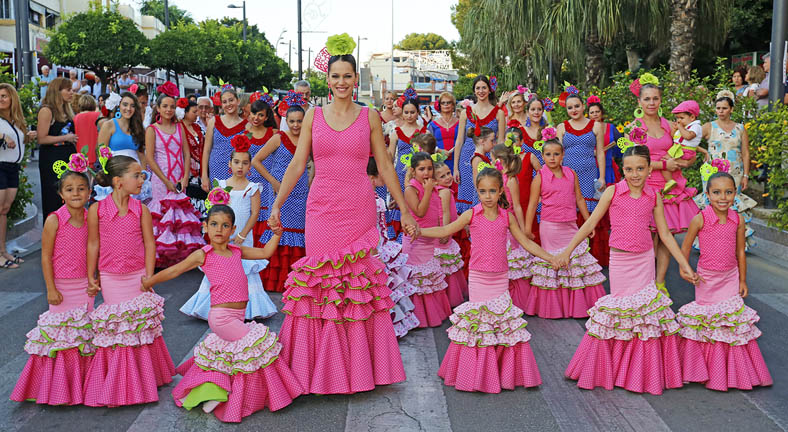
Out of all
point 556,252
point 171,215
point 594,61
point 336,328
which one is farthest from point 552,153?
point 594,61

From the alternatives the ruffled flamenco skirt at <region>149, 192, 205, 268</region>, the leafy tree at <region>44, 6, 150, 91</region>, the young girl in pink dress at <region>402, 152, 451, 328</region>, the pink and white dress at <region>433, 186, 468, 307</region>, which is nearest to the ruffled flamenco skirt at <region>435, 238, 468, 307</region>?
the pink and white dress at <region>433, 186, 468, 307</region>

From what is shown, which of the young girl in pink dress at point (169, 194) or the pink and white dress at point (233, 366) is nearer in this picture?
the pink and white dress at point (233, 366)

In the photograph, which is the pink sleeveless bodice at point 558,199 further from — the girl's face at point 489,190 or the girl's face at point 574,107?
the girl's face at point 489,190

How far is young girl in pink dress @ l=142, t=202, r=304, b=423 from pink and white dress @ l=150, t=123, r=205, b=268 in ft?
14.4

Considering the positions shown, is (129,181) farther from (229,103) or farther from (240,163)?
(229,103)

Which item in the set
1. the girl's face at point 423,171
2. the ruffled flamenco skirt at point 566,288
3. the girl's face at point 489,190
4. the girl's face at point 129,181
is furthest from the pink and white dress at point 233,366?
the ruffled flamenco skirt at point 566,288

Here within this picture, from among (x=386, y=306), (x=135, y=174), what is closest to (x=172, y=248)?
(x=135, y=174)

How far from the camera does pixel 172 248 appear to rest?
9.50 metres

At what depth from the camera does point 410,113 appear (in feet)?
34.7

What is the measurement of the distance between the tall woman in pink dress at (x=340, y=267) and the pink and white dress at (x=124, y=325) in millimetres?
889

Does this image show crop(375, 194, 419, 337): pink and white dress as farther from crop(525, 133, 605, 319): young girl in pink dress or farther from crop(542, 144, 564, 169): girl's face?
crop(542, 144, 564, 169): girl's face

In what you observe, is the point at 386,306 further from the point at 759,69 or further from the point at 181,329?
the point at 759,69

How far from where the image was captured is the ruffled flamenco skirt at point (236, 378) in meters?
4.95

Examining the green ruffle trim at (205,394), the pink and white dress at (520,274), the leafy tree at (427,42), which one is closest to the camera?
the green ruffle trim at (205,394)
